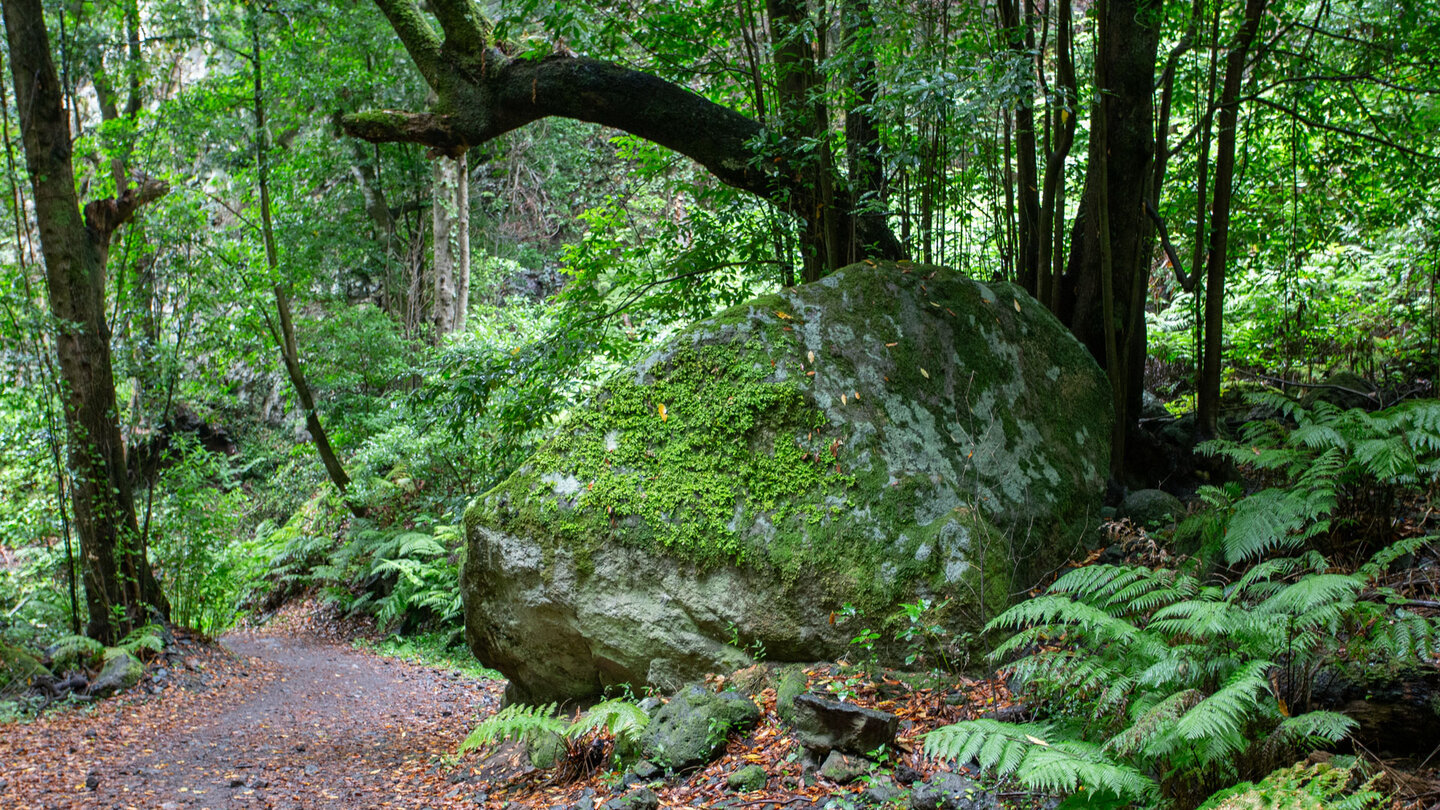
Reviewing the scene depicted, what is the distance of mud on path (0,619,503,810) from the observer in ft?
14.3

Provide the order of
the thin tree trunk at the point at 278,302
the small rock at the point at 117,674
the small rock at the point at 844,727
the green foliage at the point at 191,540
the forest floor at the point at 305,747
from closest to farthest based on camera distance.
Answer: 1. the small rock at the point at 844,727
2. the forest floor at the point at 305,747
3. the small rock at the point at 117,674
4. the green foliage at the point at 191,540
5. the thin tree trunk at the point at 278,302

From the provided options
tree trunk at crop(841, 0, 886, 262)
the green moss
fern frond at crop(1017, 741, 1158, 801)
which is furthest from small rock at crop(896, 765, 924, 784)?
tree trunk at crop(841, 0, 886, 262)

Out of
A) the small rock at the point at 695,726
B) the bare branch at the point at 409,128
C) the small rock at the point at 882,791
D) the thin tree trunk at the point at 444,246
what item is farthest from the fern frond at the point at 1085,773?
the thin tree trunk at the point at 444,246

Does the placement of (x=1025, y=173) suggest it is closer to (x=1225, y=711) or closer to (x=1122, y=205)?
(x=1122, y=205)

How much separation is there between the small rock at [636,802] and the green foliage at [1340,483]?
253 centimetres

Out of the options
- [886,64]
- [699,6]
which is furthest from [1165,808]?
[699,6]

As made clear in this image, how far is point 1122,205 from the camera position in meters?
5.66

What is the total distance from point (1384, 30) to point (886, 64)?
355 cm

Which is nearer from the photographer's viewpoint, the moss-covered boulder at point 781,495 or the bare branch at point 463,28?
the moss-covered boulder at point 781,495

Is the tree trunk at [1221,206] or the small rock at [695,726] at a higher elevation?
the tree trunk at [1221,206]

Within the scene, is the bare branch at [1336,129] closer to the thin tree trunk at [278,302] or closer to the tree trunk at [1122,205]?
the tree trunk at [1122,205]

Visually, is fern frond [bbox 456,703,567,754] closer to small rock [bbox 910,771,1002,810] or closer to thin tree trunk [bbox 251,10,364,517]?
small rock [bbox 910,771,1002,810]

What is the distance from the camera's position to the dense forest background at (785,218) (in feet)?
18.2

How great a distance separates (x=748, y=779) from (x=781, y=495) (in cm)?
146
